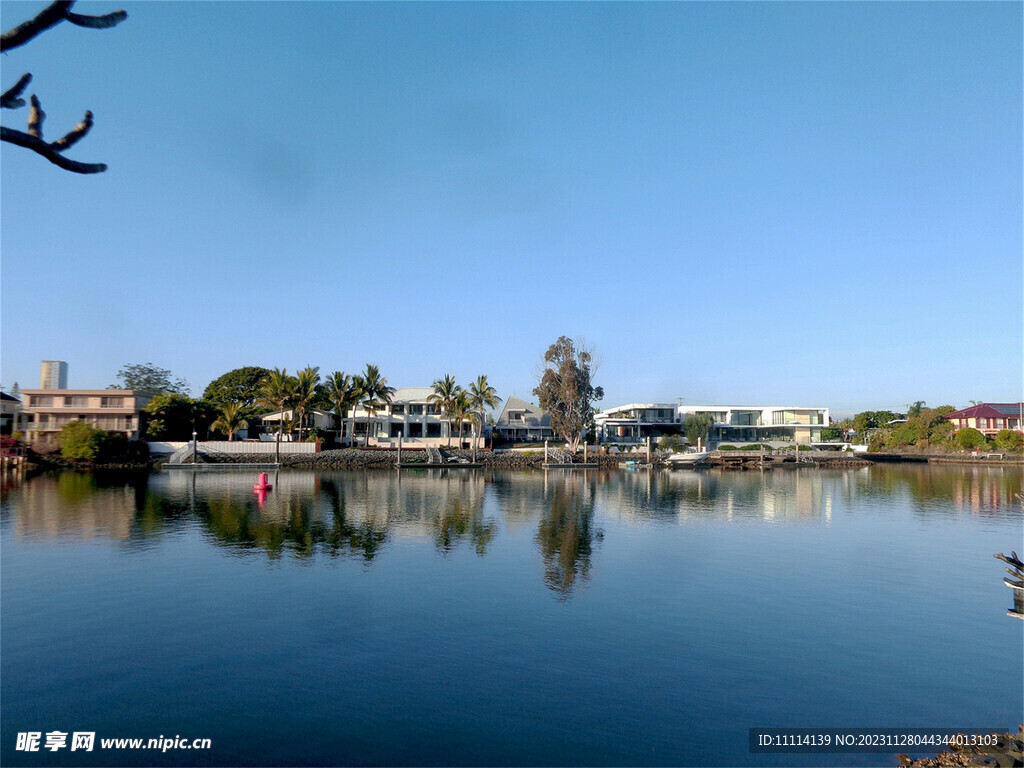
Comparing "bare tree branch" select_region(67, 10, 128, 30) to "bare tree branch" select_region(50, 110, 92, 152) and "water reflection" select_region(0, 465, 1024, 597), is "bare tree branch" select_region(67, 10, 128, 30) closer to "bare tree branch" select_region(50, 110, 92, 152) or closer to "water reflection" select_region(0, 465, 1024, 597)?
"bare tree branch" select_region(50, 110, 92, 152)

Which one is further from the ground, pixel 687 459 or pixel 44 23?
pixel 44 23

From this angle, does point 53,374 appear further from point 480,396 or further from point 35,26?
point 35,26

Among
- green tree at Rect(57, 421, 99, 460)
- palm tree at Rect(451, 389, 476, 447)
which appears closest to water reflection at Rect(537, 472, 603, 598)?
palm tree at Rect(451, 389, 476, 447)

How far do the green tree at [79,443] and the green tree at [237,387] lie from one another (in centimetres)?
1438

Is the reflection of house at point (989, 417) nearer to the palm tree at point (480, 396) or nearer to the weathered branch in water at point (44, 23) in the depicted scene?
the palm tree at point (480, 396)

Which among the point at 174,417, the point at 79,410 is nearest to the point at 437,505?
the point at 174,417

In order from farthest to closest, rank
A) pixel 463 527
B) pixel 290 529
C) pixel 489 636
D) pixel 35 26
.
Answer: pixel 463 527, pixel 290 529, pixel 489 636, pixel 35 26

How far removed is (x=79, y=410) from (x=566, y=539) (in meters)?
67.3

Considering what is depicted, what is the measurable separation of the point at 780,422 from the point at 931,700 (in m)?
94.7

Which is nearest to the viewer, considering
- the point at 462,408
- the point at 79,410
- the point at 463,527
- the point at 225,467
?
the point at 463,527

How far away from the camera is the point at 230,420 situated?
73.6 meters

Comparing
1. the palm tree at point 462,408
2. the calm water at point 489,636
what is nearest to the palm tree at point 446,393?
the palm tree at point 462,408

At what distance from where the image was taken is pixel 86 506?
3619 centimetres

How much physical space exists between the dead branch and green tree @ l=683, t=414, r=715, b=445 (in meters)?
92.3
